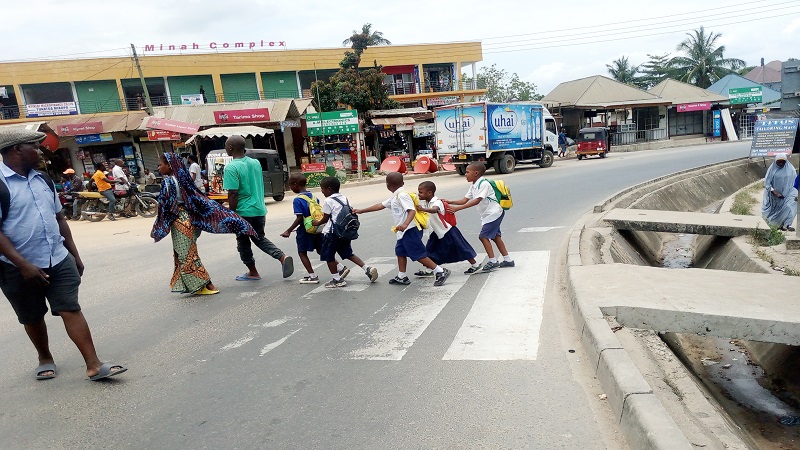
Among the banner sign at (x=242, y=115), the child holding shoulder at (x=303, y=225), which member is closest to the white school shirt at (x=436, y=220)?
the child holding shoulder at (x=303, y=225)

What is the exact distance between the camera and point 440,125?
23406 mm

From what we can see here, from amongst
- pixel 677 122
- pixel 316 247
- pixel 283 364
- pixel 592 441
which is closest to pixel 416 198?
pixel 316 247

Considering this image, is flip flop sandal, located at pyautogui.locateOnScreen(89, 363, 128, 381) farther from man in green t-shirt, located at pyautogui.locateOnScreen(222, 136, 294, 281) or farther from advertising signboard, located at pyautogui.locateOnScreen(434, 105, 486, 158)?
advertising signboard, located at pyautogui.locateOnScreen(434, 105, 486, 158)

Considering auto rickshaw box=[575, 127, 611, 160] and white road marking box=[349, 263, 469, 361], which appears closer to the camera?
white road marking box=[349, 263, 469, 361]

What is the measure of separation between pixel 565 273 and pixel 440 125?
17959 millimetres

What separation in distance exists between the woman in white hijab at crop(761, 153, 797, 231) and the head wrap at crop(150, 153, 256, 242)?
906 cm

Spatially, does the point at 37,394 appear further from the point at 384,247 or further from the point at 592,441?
the point at 384,247

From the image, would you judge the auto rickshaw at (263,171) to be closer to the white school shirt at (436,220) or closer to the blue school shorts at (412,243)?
the white school shirt at (436,220)

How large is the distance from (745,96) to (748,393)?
144ft

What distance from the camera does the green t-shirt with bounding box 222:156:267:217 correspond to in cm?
648

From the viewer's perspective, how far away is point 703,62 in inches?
2142

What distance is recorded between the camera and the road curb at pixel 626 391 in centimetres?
256

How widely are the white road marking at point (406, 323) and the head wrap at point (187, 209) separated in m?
2.24

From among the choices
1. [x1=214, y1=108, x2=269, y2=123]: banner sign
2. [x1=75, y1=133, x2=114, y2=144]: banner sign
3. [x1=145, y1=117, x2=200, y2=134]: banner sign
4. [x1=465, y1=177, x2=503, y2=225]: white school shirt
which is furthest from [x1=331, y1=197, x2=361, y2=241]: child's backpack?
[x1=75, y1=133, x2=114, y2=144]: banner sign
